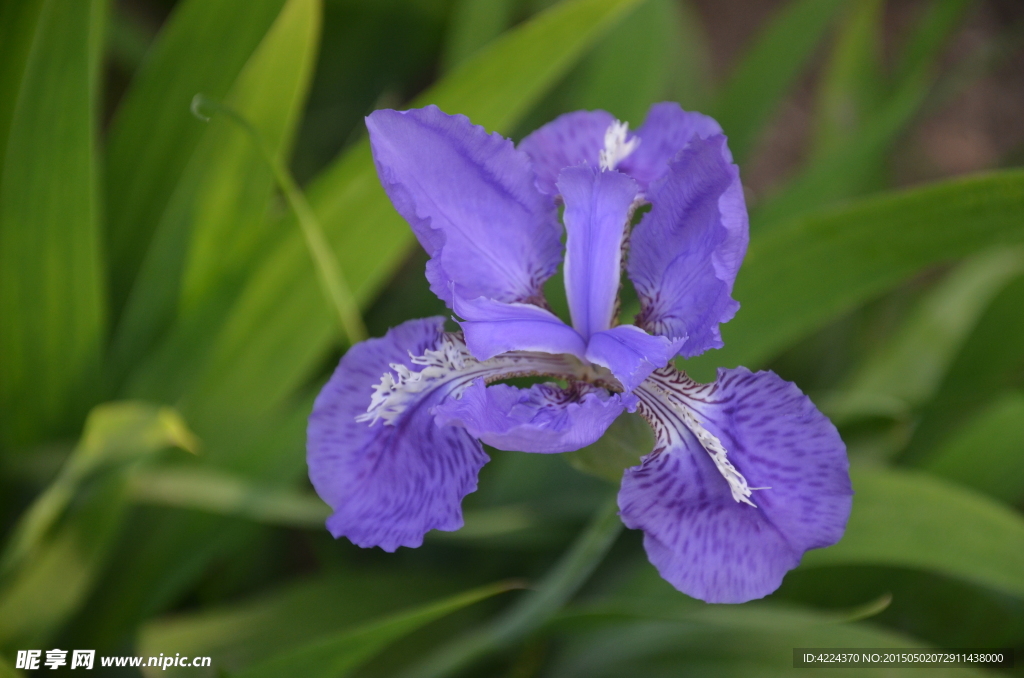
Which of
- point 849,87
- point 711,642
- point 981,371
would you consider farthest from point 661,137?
point 849,87

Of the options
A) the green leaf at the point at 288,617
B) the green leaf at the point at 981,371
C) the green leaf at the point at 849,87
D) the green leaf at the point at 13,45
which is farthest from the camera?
the green leaf at the point at 849,87

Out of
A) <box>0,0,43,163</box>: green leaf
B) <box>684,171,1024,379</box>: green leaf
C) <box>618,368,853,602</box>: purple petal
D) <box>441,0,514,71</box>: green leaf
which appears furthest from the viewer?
<box>441,0,514,71</box>: green leaf

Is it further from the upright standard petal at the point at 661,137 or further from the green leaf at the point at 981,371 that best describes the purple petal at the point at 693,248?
the green leaf at the point at 981,371

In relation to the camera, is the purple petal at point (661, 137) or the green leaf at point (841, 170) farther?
the green leaf at point (841, 170)

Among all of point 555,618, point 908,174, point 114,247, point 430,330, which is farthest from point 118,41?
point 908,174

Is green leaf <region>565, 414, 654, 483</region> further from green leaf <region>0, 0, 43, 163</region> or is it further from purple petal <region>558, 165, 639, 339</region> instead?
green leaf <region>0, 0, 43, 163</region>

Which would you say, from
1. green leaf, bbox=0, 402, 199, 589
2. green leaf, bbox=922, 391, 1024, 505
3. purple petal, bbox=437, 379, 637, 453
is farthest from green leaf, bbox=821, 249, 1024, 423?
green leaf, bbox=0, 402, 199, 589

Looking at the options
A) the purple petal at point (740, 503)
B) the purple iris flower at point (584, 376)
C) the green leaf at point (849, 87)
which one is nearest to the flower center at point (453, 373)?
the purple iris flower at point (584, 376)
